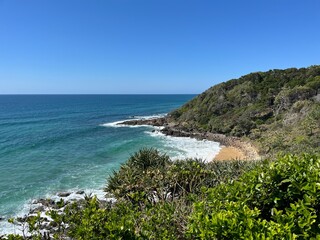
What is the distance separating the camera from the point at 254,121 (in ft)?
134

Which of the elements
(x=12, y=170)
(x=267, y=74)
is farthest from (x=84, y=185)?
(x=267, y=74)

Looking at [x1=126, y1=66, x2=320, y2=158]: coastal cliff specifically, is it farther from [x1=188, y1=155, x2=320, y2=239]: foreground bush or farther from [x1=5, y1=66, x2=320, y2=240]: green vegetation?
[x1=188, y1=155, x2=320, y2=239]: foreground bush

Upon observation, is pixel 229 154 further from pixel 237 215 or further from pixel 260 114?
pixel 237 215

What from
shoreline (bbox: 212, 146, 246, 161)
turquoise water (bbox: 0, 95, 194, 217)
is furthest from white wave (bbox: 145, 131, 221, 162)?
shoreline (bbox: 212, 146, 246, 161)

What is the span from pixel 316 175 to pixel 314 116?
31.6m

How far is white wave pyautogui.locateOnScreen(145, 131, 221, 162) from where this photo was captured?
2991cm

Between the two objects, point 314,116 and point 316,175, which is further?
point 314,116

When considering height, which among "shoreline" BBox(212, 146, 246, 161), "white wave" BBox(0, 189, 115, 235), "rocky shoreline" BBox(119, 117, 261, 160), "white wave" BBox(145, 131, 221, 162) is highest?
"rocky shoreline" BBox(119, 117, 261, 160)

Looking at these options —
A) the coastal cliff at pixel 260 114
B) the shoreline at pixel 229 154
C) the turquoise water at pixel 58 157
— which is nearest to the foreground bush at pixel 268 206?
the turquoise water at pixel 58 157

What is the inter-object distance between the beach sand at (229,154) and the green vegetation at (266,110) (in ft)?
7.74

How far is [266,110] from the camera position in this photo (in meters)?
43.5

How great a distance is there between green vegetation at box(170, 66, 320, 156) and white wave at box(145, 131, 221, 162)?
16.5 feet

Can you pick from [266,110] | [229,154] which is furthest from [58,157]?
[266,110]

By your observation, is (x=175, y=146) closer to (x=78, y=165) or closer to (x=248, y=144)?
(x=248, y=144)
